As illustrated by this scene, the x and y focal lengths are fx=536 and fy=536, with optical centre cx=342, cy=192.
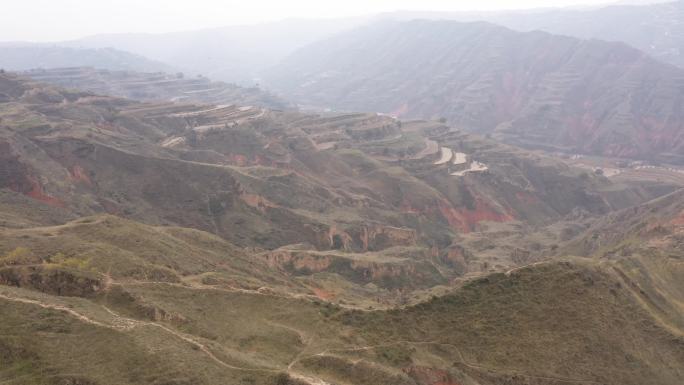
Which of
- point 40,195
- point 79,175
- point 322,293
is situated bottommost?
point 322,293

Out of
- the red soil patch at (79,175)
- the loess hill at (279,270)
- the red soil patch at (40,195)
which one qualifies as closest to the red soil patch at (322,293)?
the loess hill at (279,270)

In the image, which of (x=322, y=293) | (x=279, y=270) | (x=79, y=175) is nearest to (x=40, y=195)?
(x=79, y=175)

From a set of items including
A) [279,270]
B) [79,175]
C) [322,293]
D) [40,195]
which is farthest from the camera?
[79,175]

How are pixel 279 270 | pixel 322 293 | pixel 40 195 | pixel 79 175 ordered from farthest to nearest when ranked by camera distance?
pixel 79 175
pixel 40 195
pixel 279 270
pixel 322 293

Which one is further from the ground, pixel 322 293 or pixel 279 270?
pixel 322 293

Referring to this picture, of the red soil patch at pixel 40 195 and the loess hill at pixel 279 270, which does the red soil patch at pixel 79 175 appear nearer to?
the loess hill at pixel 279 270

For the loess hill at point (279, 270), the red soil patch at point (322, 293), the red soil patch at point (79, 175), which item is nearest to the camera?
the loess hill at point (279, 270)

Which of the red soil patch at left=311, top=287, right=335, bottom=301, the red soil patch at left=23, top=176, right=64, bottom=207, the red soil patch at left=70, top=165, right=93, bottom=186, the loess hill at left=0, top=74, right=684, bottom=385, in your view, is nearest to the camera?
the loess hill at left=0, top=74, right=684, bottom=385

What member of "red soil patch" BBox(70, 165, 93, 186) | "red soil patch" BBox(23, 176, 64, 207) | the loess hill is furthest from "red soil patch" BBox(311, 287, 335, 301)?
"red soil patch" BBox(70, 165, 93, 186)

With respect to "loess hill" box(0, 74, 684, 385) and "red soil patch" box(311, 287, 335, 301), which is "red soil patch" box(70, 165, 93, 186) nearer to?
"loess hill" box(0, 74, 684, 385)

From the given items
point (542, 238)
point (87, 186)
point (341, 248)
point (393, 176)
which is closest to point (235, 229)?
point (341, 248)

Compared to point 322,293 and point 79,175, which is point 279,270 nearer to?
point 322,293

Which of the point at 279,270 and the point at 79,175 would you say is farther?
the point at 79,175
